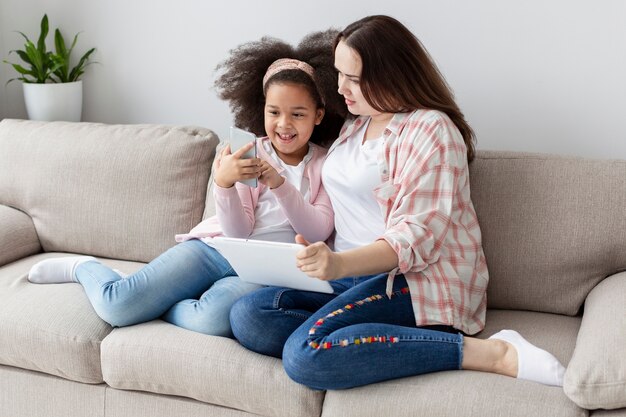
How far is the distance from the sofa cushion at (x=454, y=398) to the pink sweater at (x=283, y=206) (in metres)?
0.50

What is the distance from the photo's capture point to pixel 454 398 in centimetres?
175

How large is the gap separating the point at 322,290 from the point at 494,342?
1.31 ft

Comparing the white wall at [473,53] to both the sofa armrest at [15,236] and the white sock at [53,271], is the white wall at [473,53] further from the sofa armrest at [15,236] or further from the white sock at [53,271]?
the white sock at [53,271]

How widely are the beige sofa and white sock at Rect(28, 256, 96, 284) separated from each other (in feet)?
0.11

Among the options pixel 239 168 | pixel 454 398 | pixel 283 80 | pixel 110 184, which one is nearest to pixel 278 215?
pixel 239 168

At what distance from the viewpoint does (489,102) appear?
2.54 meters

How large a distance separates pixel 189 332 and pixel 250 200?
0.40 meters

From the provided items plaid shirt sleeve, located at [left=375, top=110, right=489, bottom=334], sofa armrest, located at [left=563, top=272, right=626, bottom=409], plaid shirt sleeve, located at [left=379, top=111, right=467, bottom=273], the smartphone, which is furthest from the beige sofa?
the smartphone

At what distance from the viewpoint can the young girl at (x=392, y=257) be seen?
183 centimetres

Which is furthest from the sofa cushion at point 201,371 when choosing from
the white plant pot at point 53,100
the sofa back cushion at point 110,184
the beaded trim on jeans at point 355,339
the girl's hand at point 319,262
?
the white plant pot at point 53,100

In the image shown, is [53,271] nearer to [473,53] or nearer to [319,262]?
[319,262]

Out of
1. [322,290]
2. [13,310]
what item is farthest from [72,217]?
[322,290]

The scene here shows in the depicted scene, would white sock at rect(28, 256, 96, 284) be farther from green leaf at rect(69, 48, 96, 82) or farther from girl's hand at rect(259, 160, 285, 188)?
green leaf at rect(69, 48, 96, 82)

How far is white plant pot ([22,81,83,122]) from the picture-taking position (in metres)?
3.04
